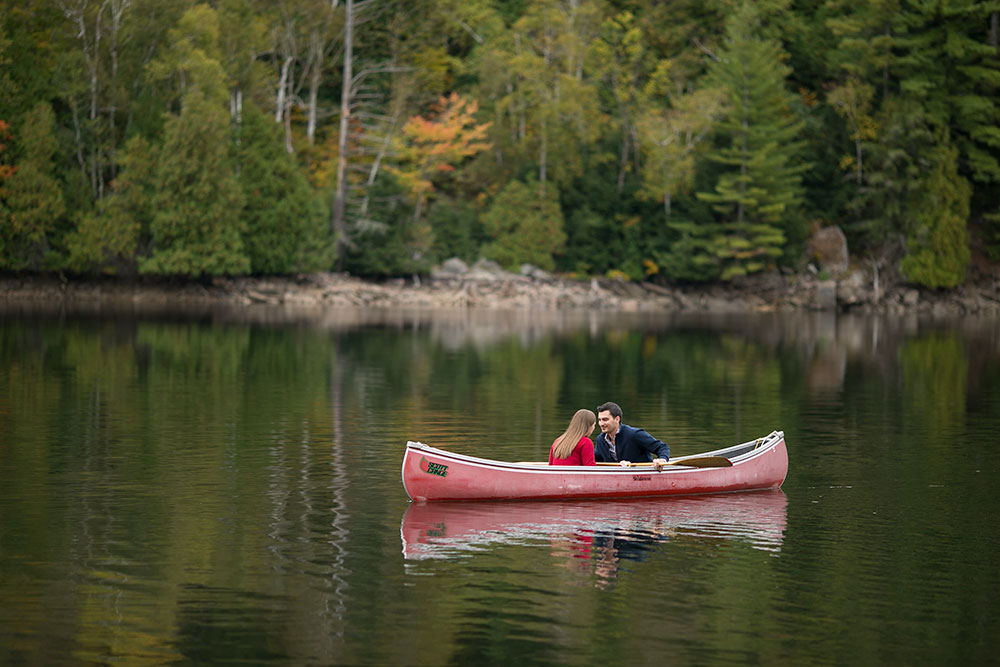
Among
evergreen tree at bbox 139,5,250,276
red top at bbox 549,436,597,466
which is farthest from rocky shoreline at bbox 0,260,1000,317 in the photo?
red top at bbox 549,436,597,466

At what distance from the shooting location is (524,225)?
89875 mm

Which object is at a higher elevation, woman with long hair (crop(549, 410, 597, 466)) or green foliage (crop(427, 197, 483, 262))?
green foliage (crop(427, 197, 483, 262))

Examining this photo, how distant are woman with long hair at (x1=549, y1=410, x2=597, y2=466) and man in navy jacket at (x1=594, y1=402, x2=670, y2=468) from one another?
39 cm

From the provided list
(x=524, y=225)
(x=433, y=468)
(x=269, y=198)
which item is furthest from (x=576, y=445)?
(x=524, y=225)

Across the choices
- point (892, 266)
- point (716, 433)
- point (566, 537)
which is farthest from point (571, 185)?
point (566, 537)

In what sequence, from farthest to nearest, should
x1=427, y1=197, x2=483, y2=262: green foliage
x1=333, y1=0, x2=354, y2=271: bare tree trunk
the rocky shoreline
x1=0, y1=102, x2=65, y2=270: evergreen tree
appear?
x1=427, y1=197, x2=483, y2=262: green foliage < x1=333, y1=0, x2=354, y2=271: bare tree trunk < the rocky shoreline < x1=0, y1=102, x2=65, y2=270: evergreen tree

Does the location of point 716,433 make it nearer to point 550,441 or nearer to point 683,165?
point 550,441

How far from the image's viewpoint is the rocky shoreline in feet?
263

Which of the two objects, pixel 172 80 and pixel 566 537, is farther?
pixel 172 80

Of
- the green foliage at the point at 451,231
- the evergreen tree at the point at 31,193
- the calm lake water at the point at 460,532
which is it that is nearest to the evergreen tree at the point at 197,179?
the evergreen tree at the point at 31,193

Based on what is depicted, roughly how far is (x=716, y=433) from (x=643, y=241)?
63131mm

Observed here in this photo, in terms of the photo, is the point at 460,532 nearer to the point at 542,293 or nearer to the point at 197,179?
the point at 197,179

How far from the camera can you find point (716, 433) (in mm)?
27062

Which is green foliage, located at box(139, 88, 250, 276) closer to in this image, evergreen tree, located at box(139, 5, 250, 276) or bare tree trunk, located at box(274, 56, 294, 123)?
evergreen tree, located at box(139, 5, 250, 276)
